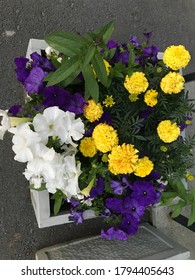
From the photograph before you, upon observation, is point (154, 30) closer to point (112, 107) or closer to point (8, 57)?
point (8, 57)

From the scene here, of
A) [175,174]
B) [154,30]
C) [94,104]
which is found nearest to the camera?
[94,104]

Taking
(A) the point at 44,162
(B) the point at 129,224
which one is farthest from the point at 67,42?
(B) the point at 129,224

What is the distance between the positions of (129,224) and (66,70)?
453 millimetres

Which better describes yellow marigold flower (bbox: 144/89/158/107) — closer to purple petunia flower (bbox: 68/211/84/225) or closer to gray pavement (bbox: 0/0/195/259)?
purple petunia flower (bbox: 68/211/84/225)

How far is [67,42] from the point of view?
0.72 meters

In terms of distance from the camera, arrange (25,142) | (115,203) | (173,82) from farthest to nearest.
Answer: (115,203) < (173,82) < (25,142)

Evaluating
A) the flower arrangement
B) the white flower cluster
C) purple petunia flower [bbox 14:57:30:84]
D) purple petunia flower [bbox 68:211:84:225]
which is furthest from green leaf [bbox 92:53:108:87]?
purple petunia flower [bbox 68:211:84:225]

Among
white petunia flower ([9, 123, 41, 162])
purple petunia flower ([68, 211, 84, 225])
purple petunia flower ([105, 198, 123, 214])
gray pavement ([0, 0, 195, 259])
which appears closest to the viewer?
white petunia flower ([9, 123, 41, 162])

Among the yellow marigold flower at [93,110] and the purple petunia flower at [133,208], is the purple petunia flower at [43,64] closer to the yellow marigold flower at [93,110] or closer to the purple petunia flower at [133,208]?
the yellow marigold flower at [93,110]

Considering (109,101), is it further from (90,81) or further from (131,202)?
(131,202)

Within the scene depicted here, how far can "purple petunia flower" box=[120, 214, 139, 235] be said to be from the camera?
88 cm
